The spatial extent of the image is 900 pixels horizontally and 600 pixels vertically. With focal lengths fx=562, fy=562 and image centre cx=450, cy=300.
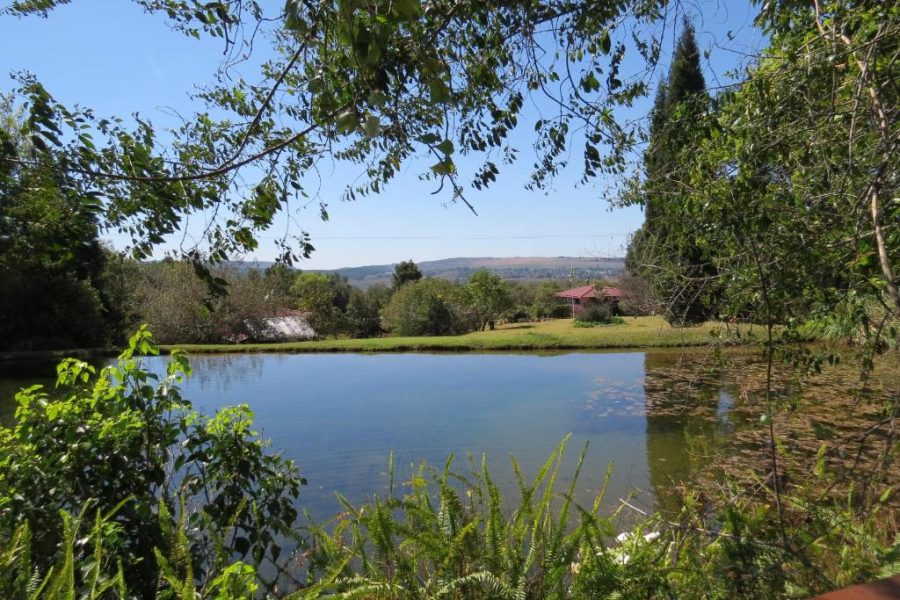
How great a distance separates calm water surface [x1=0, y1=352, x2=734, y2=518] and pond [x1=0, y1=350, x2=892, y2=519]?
24 millimetres

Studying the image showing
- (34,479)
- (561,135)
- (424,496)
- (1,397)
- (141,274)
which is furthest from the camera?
(141,274)

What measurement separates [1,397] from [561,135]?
11.7 m

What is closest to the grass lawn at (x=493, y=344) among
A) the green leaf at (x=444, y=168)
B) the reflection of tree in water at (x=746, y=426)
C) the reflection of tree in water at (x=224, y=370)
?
the reflection of tree in water at (x=224, y=370)

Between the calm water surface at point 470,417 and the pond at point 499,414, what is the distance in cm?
2

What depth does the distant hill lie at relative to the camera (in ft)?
13.4

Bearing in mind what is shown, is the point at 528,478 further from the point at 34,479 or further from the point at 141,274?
the point at 141,274

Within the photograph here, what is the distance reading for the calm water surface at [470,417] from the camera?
5.73 meters

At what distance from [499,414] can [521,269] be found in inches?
1133

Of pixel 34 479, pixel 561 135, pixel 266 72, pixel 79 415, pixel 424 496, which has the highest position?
pixel 266 72

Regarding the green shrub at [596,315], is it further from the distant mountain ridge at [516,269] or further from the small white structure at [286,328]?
the small white structure at [286,328]

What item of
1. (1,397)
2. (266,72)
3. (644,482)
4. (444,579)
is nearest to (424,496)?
(444,579)

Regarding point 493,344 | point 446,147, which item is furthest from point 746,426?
point 493,344

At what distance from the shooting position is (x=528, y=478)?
536cm

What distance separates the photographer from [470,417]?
833 centimetres
